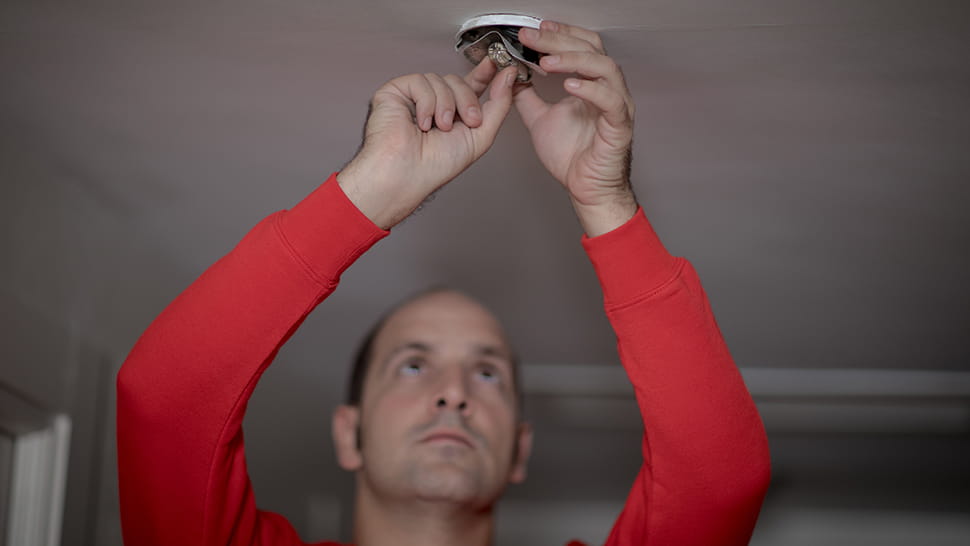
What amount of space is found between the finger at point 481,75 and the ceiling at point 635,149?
5 centimetres

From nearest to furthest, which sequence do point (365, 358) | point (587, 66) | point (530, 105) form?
point (587, 66)
point (530, 105)
point (365, 358)

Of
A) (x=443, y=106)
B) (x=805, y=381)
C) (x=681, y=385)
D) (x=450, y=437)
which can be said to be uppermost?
(x=805, y=381)

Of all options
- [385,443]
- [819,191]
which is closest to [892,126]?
[819,191]

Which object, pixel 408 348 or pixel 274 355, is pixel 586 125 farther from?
pixel 408 348

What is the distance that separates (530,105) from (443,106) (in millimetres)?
174

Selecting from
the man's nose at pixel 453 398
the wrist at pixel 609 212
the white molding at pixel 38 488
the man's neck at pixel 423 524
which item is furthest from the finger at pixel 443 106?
the white molding at pixel 38 488

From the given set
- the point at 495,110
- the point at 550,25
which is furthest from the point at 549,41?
the point at 495,110

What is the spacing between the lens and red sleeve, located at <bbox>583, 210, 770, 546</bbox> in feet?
4.56

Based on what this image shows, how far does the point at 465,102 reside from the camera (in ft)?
4.61

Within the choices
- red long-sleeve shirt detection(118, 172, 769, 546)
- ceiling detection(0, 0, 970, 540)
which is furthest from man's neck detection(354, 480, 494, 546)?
ceiling detection(0, 0, 970, 540)

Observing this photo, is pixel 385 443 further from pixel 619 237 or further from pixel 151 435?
pixel 619 237

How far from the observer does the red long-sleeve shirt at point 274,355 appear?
1348 millimetres

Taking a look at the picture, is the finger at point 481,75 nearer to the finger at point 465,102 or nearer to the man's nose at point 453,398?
the finger at point 465,102

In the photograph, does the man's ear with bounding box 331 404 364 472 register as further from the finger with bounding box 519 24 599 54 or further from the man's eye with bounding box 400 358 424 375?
the finger with bounding box 519 24 599 54
